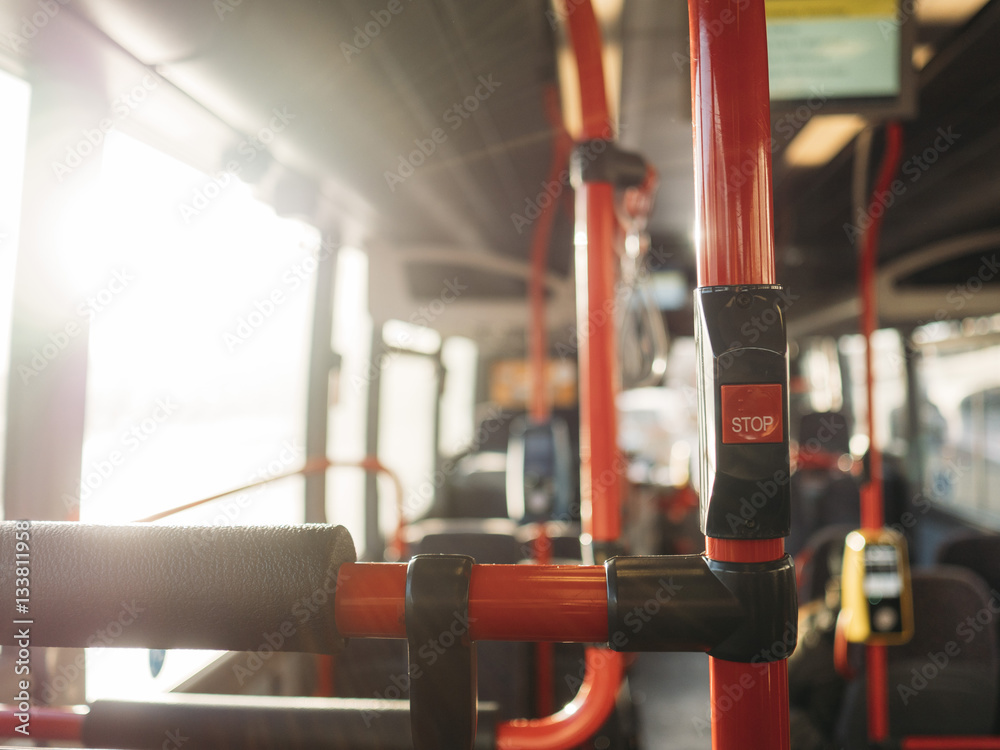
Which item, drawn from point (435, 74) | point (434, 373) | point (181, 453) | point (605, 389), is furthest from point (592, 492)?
point (434, 373)

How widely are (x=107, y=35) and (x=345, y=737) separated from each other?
4.05ft

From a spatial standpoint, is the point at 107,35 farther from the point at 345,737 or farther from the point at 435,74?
the point at 345,737

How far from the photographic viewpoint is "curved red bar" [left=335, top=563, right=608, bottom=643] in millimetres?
557

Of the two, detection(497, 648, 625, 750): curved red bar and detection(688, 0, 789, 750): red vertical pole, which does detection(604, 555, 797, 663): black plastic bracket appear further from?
detection(497, 648, 625, 750): curved red bar

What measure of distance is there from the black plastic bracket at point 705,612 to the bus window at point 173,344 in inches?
36.2

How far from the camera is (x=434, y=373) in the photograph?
5.04 metres

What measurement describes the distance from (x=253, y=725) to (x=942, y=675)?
231 centimetres

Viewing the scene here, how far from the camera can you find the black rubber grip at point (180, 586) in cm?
55

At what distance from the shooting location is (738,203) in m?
0.57

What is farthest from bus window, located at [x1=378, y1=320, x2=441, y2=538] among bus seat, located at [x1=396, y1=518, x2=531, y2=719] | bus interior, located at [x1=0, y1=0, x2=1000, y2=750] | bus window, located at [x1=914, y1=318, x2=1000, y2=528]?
bus window, located at [x1=914, y1=318, x2=1000, y2=528]

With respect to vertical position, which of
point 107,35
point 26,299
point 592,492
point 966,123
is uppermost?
point 966,123

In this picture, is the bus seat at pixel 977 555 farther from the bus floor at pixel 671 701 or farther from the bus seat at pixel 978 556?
the bus floor at pixel 671 701

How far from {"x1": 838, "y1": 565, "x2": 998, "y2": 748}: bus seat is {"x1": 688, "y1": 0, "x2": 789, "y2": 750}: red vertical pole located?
200cm

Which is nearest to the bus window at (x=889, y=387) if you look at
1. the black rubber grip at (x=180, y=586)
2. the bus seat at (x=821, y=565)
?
the bus seat at (x=821, y=565)
